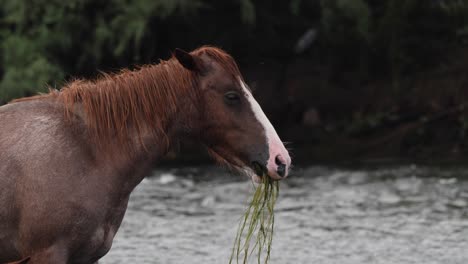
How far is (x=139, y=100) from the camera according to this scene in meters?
5.39

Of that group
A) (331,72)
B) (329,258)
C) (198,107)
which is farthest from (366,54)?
(198,107)

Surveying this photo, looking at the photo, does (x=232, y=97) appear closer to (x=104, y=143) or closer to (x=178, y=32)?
(x=104, y=143)

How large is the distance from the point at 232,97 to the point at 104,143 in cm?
74

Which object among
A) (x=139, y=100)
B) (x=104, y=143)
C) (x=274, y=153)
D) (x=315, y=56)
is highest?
(x=139, y=100)

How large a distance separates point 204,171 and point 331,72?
318cm

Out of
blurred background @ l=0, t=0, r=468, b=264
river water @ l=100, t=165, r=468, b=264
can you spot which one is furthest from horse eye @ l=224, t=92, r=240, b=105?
blurred background @ l=0, t=0, r=468, b=264

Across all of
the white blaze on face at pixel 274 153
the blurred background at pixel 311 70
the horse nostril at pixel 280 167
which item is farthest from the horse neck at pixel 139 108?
the blurred background at pixel 311 70

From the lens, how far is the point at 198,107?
541 centimetres

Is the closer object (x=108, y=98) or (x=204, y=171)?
(x=108, y=98)

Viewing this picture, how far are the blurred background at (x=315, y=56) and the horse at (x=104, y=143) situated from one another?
837 cm

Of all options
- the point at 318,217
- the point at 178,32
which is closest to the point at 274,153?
the point at 318,217

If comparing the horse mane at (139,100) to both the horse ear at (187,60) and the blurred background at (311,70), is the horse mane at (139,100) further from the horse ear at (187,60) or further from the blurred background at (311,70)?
the blurred background at (311,70)

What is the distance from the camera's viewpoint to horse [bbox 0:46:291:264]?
5.10 meters

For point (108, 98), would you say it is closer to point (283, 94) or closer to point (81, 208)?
point (81, 208)
